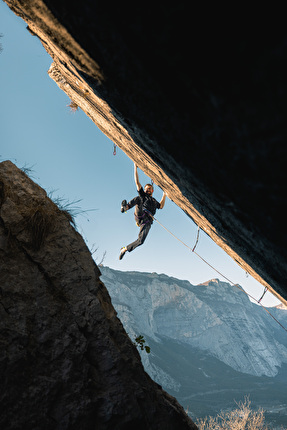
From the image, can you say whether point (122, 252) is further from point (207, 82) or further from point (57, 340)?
point (207, 82)

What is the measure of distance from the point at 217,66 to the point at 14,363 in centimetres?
287

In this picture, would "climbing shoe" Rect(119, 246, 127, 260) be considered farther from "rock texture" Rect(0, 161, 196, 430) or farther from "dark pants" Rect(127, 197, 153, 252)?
"rock texture" Rect(0, 161, 196, 430)

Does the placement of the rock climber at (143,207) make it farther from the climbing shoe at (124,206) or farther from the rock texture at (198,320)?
the rock texture at (198,320)

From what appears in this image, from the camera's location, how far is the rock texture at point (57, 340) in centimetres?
242

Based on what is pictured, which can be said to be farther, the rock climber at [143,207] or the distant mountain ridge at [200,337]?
the distant mountain ridge at [200,337]

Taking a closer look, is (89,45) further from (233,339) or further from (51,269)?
(233,339)

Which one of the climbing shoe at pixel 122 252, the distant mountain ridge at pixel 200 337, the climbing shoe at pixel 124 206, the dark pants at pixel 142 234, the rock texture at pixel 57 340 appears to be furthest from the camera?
the distant mountain ridge at pixel 200 337

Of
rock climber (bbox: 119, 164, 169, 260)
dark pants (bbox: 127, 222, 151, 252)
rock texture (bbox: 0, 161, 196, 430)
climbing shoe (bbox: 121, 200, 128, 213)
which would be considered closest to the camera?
rock texture (bbox: 0, 161, 196, 430)

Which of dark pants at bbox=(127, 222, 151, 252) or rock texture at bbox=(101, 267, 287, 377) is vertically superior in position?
rock texture at bbox=(101, 267, 287, 377)

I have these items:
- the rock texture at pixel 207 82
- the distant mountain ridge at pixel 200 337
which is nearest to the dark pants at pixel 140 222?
the rock texture at pixel 207 82

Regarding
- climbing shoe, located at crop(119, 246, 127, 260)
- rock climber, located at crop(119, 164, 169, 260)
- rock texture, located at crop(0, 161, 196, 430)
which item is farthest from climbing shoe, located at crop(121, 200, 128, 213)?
rock texture, located at crop(0, 161, 196, 430)

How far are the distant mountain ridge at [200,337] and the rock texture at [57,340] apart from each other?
70.3m

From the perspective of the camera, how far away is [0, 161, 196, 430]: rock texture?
2424 millimetres

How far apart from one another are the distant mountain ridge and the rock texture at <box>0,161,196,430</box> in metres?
70.3
